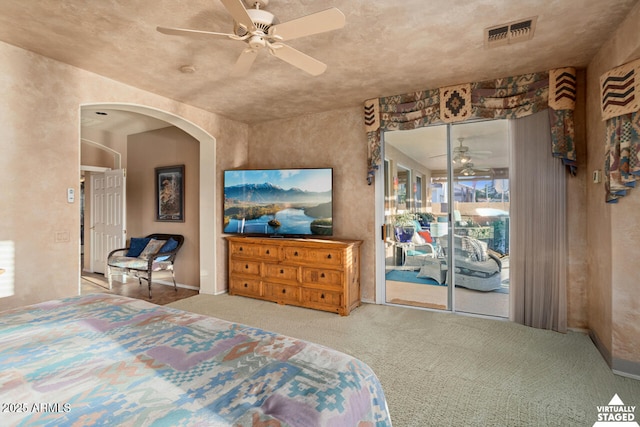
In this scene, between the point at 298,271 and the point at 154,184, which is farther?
the point at 154,184

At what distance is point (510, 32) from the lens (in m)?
2.39

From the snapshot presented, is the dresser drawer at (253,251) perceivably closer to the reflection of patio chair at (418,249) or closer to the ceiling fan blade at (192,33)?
the reflection of patio chair at (418,249)

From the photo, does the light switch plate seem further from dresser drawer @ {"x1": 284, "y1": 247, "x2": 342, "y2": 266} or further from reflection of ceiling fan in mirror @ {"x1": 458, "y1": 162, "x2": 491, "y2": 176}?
dresser drawer @ {"x1": 284, "y1": 247, "x2": 342, "y2": 266}

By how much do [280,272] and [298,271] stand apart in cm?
28

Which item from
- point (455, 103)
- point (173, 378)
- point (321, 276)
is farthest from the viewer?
point (321, 276)

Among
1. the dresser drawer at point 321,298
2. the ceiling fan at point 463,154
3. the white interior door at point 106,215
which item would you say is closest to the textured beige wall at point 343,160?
the dresser drawer at point 321,298

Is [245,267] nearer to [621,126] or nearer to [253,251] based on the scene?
[253,251]

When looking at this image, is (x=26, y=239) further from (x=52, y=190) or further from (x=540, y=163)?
(x=540, y=163)

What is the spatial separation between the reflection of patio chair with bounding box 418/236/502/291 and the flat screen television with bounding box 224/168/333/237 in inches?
61.8

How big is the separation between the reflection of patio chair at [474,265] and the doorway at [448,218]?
0.4 inches

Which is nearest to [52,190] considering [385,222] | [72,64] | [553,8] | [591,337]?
[72,64]

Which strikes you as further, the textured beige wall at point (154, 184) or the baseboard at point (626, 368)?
the textured beige wall at point (154, 184)

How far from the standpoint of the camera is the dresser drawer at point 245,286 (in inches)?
166

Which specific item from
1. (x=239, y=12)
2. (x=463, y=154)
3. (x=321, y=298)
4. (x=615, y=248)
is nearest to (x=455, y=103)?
(x=463, y=154)
